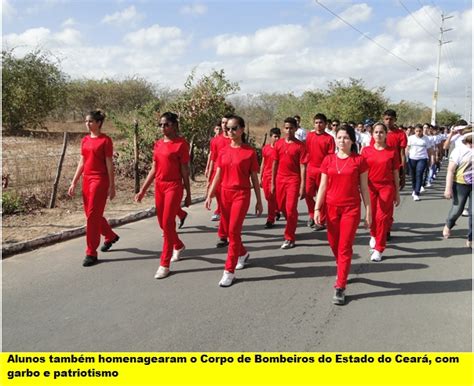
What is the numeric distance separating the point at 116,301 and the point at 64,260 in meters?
1.65

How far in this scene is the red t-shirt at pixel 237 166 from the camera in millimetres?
4902

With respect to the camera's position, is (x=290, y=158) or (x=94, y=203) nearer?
(x=94, y=203)

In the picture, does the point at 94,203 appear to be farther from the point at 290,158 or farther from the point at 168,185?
the point at 290,158

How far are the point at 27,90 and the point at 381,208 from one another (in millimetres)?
20587

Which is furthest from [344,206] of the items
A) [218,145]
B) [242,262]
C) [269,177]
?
[218,145]

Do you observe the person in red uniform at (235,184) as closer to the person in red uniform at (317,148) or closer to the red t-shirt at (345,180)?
the red t-shirt at (345,180)

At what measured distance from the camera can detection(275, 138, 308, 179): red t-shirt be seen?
635cm

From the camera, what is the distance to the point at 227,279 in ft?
15.8

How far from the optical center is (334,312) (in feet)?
13.7

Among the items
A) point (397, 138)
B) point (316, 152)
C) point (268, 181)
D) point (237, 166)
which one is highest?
point (397, 138)

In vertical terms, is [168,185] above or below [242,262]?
above

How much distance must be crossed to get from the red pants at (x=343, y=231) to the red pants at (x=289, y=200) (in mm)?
1721

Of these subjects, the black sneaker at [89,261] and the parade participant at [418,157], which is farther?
the parade participant at [418,157]

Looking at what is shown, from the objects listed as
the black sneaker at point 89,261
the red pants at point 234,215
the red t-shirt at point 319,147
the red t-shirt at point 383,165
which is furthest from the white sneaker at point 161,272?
the red t-shirt at point 319,147
